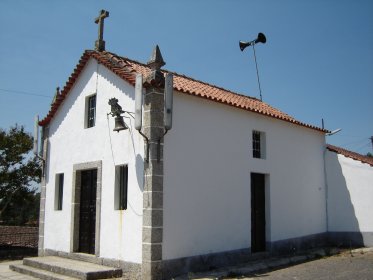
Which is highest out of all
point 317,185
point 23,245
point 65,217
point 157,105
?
point 157,105

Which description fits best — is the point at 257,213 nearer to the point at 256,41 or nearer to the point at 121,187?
the point at 121,187

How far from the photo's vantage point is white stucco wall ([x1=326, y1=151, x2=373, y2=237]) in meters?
13.1

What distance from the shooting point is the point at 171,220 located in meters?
8.76

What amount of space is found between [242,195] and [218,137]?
5.73ft

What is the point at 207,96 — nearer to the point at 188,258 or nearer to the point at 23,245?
the point at 188,258

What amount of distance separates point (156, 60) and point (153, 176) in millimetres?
2571

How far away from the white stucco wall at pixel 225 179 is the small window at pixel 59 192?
452 centimetres

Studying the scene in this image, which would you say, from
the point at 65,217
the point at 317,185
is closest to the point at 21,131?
the point at 65,217

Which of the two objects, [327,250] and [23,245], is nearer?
[327,250]

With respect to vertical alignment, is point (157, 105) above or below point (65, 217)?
above

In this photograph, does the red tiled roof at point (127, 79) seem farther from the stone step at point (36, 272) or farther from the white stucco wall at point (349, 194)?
the stone step at point (36, 272)

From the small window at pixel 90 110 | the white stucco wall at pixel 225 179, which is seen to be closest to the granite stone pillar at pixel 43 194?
the small window at pixel 90 110

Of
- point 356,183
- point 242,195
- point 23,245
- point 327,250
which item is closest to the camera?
point 242,195

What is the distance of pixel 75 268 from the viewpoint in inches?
356
